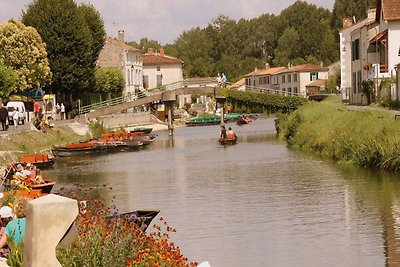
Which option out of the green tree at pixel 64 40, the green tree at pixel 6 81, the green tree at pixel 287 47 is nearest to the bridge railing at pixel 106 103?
the green tree at pixel 64 40

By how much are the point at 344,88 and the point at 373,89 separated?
20.4 metres

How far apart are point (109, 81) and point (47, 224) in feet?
318

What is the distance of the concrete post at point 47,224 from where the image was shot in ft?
34.6

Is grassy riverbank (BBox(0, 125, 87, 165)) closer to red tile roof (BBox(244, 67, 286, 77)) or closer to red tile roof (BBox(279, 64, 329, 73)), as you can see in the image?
red tile roof (BBox(279, 64, 329, 73))

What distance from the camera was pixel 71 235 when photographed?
1094cm

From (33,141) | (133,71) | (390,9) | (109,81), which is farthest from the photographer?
(133,71)

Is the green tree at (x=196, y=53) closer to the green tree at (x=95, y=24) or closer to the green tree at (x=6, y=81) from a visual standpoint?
the green tree at (x=95, y=24)

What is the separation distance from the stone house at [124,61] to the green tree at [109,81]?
17.3 ft

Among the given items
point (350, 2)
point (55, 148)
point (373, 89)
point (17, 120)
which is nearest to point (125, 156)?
point (55, 148)

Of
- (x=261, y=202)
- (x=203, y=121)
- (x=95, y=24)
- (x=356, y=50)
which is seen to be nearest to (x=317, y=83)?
(x=203, y=121)

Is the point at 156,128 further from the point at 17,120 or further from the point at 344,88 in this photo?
the point at 17,120

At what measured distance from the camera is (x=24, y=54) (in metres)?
81.8

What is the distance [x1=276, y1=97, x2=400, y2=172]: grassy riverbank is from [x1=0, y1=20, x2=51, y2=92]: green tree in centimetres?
2541

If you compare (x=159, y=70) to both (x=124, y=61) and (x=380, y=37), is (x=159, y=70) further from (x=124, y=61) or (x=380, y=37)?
(x=380, y=37)
